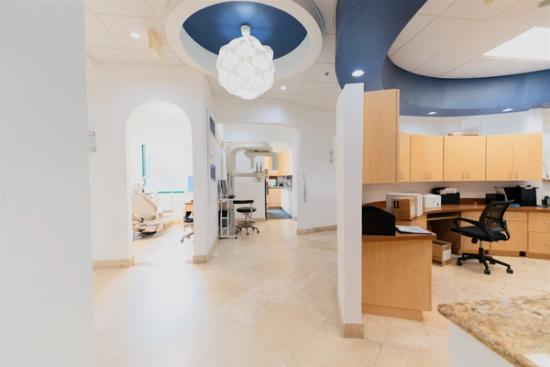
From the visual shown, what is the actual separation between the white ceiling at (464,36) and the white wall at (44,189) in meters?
2.90

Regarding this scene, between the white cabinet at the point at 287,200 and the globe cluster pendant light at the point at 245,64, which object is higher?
the globe cluster pendant light at the point at 245,64

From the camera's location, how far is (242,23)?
2576mm

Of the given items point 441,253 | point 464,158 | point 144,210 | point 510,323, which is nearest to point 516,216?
point 464,158

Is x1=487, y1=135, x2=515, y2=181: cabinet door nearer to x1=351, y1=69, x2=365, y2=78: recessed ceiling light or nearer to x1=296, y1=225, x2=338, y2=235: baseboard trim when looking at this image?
x1=296, y1=225, x2=338, y2=235: baseboard trim

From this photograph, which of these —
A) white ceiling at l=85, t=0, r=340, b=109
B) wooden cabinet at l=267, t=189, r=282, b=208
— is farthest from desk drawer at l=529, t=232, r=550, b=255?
wooden cabinet at l=267, t=189, r=282, b=208

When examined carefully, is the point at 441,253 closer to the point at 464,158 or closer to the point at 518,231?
the point at 518,231

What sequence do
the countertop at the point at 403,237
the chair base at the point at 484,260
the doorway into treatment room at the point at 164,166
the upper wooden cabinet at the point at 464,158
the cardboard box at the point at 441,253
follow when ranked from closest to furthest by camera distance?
the countertop at the point at 403,237 < the chair base at the point at 484,260 < the cardboard box at the point at 441,253 < the upper wooden cabinet at the point at 464,158 < the doorway into treatment room at the point at 164,166

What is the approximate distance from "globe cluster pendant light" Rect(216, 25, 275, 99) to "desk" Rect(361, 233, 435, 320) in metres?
2.05

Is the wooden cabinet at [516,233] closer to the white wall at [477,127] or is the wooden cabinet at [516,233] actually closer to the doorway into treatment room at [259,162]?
the white wall at [477,127]

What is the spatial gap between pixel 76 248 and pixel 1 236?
0.29 metres

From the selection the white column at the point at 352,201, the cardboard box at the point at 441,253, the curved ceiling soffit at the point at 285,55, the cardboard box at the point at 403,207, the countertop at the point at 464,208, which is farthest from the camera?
the countertop at the point at 464,208

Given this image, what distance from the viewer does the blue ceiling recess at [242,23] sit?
2.36 meters

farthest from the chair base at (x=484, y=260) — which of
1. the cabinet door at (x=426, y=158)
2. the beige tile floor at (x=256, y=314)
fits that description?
the cabinet door at (x=426, y=158)

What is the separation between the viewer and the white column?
75.5 inches
